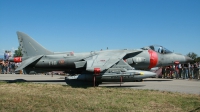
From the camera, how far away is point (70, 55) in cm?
1569

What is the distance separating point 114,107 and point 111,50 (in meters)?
8.98

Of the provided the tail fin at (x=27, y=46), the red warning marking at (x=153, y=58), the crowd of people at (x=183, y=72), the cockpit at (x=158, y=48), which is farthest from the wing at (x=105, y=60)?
the crowd of people at (x=183, y=72)

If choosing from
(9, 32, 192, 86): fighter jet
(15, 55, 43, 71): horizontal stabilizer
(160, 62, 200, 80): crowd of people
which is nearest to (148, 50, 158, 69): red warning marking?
(9, 32, 192, 86): fighter jet

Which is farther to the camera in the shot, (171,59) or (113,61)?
(171,59)

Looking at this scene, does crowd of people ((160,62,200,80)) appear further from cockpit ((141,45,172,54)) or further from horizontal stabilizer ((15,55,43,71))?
horizontal stabilizer ((15,55,43,71))

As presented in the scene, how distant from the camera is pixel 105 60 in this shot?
13.5 m

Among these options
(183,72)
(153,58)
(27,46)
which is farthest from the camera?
(183,72)

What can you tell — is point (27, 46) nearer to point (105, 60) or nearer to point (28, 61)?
point (28, 61)

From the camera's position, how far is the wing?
12.4m

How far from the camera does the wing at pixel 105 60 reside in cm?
1243

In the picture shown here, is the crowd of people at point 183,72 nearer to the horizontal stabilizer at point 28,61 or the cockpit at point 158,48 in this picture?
the cockpit at point 158,48

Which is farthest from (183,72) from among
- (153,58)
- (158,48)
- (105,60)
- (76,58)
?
(76,58)

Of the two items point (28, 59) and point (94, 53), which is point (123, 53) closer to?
point (94, 53)

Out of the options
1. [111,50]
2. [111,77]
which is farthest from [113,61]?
[111,50]
